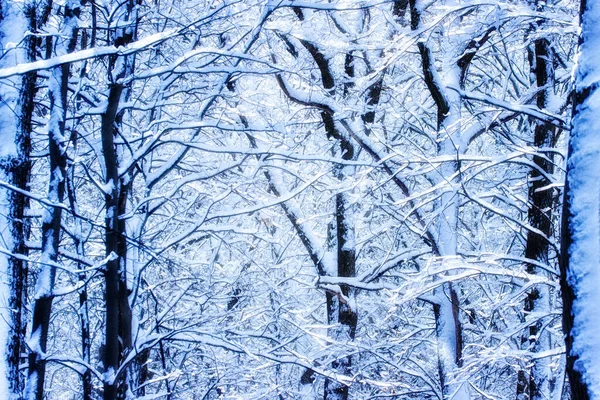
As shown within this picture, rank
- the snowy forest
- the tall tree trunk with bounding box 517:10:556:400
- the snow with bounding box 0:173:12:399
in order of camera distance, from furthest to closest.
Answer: the tall tree trunk with bounding box 517:10:556:400 < the snowy forest < the snow with bounding box 0:173:12:399

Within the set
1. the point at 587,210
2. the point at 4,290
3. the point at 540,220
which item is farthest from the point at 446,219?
the point at 4,290

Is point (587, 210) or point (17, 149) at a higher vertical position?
point (17, 149)

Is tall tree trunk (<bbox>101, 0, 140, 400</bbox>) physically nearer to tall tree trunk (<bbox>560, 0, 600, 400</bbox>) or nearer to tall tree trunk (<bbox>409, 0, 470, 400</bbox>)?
tall tree trunk (<bbox>560, 0, 600, 400</bbox>)

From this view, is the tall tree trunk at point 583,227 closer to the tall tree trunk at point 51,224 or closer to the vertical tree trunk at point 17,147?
the tall tree trunk at point 51,224

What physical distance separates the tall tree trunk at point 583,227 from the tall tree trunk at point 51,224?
3.82 metres

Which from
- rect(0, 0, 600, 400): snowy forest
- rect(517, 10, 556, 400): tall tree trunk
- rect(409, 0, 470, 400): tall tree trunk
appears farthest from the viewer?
rect(517, 10, 556, 400): tall tree trunk

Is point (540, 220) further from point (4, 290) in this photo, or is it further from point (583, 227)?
point (4, 290)

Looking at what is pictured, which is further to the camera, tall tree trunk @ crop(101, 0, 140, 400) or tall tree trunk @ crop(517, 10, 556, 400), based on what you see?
tall tree trunk @ crop(517, 10, 556, 400)

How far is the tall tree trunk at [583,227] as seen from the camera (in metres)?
3.42

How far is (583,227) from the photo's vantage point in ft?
11.6

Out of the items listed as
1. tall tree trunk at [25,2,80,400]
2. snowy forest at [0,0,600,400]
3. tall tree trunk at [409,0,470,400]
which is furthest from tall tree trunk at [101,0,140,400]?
tall tree trunk at [409,0,470,400]

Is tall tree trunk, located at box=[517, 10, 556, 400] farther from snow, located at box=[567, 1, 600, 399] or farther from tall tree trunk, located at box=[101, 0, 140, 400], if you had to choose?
tall tree trunk, located at box=[101, 0, 140, 400]

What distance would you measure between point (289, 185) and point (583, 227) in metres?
9.91

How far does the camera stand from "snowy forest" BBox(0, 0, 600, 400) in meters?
4.63
